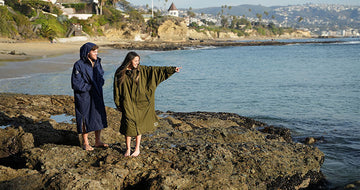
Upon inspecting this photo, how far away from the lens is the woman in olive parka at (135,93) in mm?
4434

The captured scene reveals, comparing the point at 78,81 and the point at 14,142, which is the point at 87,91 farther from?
the point at 14,142

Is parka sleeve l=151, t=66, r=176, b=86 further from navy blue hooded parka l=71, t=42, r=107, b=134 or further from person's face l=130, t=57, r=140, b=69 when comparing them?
navy blue hooded parka l=71, t=42, r=107, b=134

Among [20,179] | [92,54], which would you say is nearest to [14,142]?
[20,179]

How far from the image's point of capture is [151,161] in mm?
4246

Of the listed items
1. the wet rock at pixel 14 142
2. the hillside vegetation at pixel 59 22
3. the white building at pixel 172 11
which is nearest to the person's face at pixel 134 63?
the wet rock at pixel 14 142

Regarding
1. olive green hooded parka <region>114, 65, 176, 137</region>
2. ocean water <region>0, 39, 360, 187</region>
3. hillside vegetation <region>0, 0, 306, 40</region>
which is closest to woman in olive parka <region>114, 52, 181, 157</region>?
olive green hooded parka <region>114, 65, 176, 137</region>

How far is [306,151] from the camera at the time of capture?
5.57 metres

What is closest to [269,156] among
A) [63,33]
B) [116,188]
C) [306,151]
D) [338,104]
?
[306,151]

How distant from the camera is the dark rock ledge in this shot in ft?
12.3

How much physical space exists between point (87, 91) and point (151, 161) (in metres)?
1.46

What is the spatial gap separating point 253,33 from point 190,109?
162m

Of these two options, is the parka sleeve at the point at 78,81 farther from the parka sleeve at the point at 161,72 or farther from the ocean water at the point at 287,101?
the ocean water at the point at 287,101

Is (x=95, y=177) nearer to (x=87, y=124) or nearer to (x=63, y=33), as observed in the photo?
(x=87, y=124)

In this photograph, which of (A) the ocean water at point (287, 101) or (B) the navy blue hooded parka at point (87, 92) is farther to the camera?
(A) the ocean water at point (287, 101)
